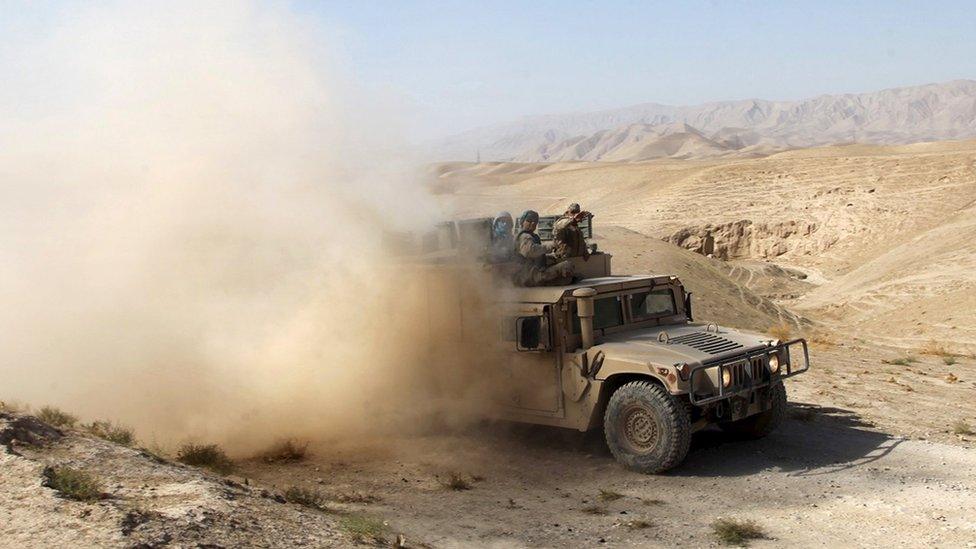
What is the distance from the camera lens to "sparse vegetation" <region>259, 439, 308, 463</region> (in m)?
9.01

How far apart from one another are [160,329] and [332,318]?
6.16ft

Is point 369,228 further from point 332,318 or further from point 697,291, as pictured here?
point 697,291

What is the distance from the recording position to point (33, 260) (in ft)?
32.9

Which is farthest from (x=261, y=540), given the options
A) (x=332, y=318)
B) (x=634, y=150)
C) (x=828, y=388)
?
(x=634, y=150)

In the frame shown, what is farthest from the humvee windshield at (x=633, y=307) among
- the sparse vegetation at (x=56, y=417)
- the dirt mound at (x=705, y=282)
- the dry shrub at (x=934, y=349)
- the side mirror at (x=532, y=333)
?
the dirt mound at (x=705, y=282)

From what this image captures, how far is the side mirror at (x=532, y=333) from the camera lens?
8875 mm

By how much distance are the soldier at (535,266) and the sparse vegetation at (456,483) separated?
7.17 feet

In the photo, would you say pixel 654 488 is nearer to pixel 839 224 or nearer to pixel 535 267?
pixel 535 267

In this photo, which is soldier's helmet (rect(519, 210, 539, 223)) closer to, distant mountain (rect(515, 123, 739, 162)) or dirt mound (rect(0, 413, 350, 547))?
dirt mound (rect(0, 413, 350, 547))

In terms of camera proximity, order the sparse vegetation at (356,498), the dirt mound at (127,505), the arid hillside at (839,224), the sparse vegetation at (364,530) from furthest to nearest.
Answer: the arid hillside at (839,224), the sparse vegetation at (356,498), the sparse vegetation at (364,530), the dirt mound at (127,505)

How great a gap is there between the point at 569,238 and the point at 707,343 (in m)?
1.97

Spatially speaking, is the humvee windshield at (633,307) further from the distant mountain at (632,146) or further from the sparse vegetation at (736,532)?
the distant mountain at (632,146)

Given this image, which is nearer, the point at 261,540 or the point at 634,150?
the point at 261,540

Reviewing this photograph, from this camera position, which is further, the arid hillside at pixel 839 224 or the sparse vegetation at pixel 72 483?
the arid hillside at pixel 839 224
